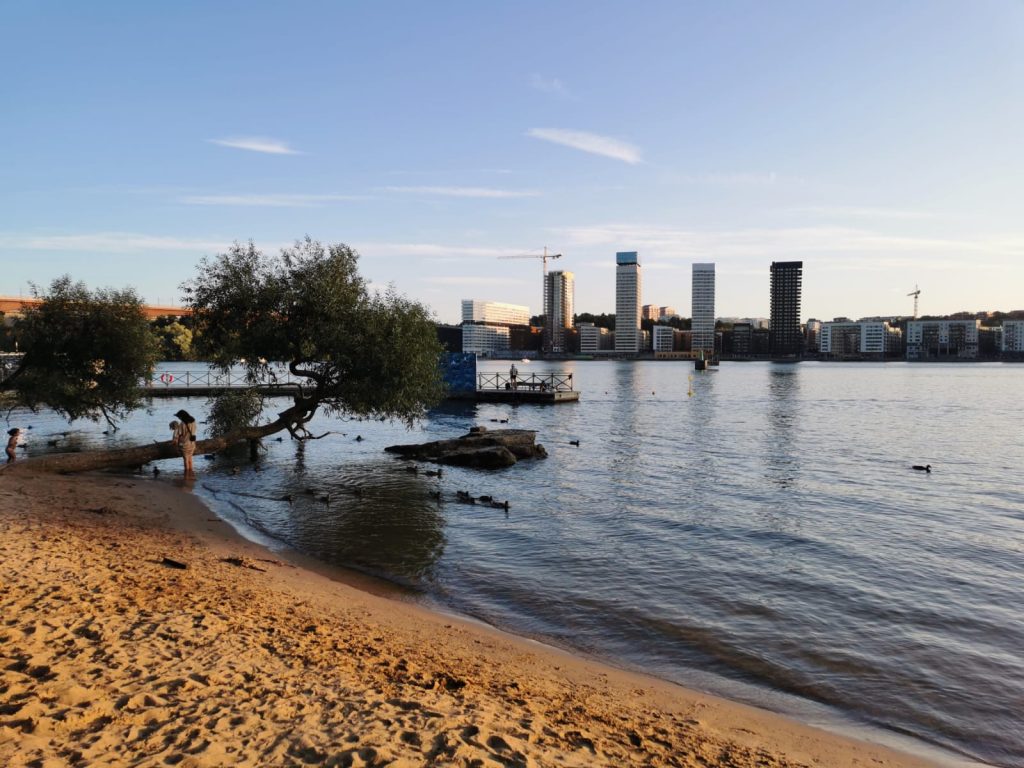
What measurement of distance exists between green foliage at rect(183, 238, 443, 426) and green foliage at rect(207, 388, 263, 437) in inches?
145

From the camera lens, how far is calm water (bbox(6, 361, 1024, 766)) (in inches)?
424

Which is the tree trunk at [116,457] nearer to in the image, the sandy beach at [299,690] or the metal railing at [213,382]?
the metal railing at [213,382]

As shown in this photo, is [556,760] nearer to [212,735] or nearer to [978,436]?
[212,735]

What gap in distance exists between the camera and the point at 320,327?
26156mm

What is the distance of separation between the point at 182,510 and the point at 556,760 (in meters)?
17.7

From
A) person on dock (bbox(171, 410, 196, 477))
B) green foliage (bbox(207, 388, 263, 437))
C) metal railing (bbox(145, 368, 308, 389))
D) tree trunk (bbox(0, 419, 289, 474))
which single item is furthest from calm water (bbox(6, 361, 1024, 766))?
metal railing (bbox(145, 368, 308, 389))

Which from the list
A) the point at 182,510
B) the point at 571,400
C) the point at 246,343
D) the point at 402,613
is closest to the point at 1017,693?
the point at 402,613

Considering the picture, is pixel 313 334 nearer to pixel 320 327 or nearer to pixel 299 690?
pixel 320 327

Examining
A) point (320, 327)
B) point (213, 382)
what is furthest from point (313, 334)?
point (213, 382)

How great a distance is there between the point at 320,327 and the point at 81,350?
11.6 meters

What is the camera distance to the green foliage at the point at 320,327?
86.2 ft

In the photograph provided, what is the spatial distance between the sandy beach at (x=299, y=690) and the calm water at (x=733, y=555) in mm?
1721

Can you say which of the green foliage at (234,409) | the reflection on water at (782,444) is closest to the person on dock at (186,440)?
the green foliage at (234,409)

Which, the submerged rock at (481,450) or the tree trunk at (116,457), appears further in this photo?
the submerged rock at (481,450)
